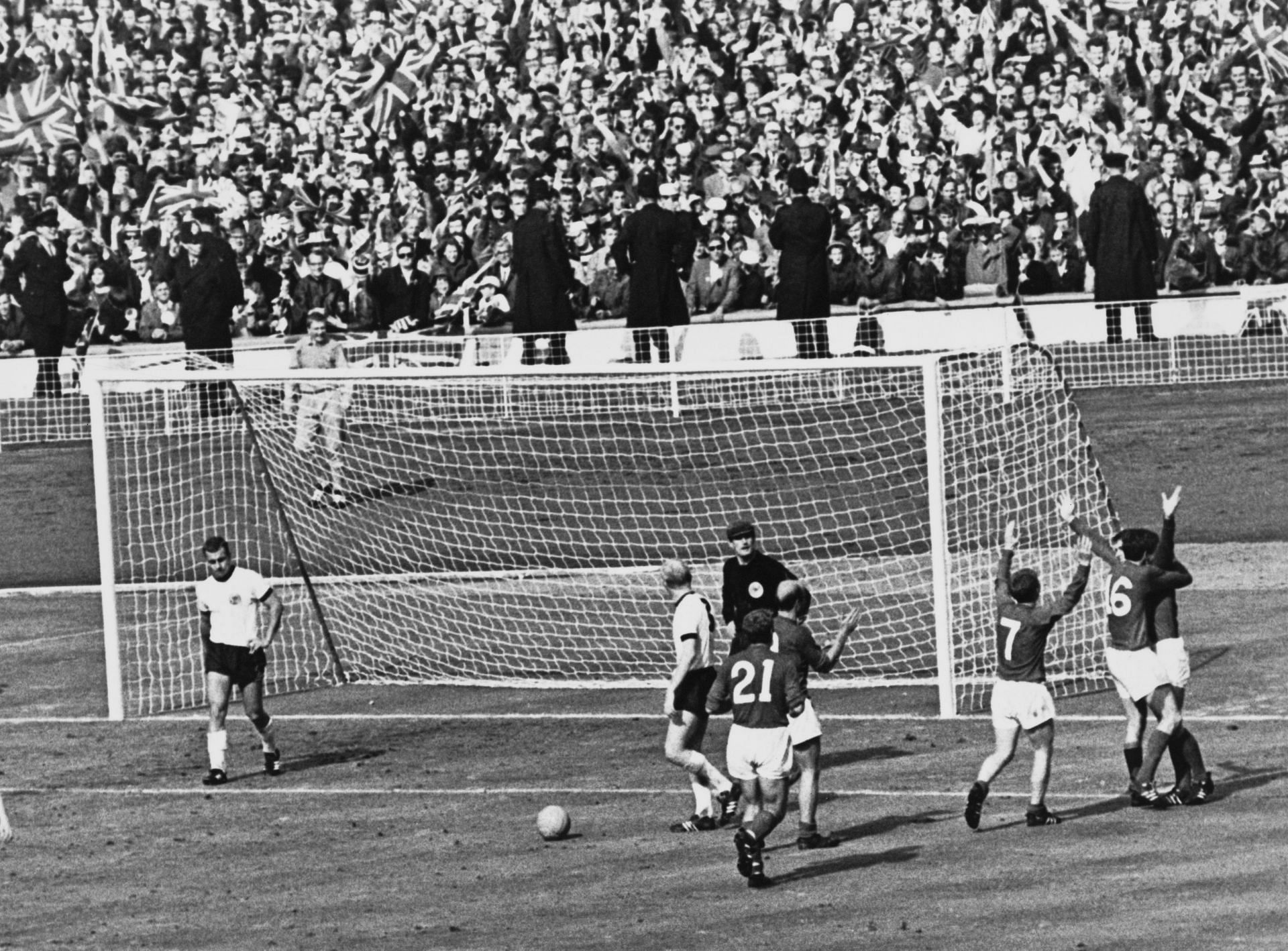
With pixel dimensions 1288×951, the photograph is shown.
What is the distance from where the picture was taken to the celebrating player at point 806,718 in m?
12.7

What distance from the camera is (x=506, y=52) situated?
3425cm

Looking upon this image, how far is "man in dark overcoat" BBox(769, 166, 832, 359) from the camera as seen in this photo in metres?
27.4

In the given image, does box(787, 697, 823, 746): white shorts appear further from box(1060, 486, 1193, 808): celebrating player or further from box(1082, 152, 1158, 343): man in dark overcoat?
box(1082, 152, 1158, 343): man in dark overcoat

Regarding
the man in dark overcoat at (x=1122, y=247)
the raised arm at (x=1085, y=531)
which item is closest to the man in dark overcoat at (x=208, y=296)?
the man in dark overcoat at (x=1122, y=247)

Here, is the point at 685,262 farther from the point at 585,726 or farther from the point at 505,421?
the point at 585,726

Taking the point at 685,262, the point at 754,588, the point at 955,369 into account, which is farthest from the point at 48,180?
the point at 754,588

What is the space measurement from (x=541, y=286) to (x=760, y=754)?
16460 mm

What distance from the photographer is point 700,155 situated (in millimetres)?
31172

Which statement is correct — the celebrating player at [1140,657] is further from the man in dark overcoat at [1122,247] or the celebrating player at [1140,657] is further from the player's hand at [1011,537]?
the man in dark overcoat at [1122,247]

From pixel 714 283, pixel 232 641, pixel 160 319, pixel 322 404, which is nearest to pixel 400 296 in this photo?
pixel 160 319

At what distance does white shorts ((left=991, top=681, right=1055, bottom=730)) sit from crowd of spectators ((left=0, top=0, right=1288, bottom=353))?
16345 millimetres

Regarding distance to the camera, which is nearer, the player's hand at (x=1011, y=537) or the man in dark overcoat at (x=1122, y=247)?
the player's hand at (x=1011, y=537)

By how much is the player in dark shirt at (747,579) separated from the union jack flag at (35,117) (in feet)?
84.2

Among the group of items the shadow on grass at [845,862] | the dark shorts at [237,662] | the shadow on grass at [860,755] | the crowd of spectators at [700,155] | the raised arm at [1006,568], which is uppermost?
the crowd of spectators at [700,155]
